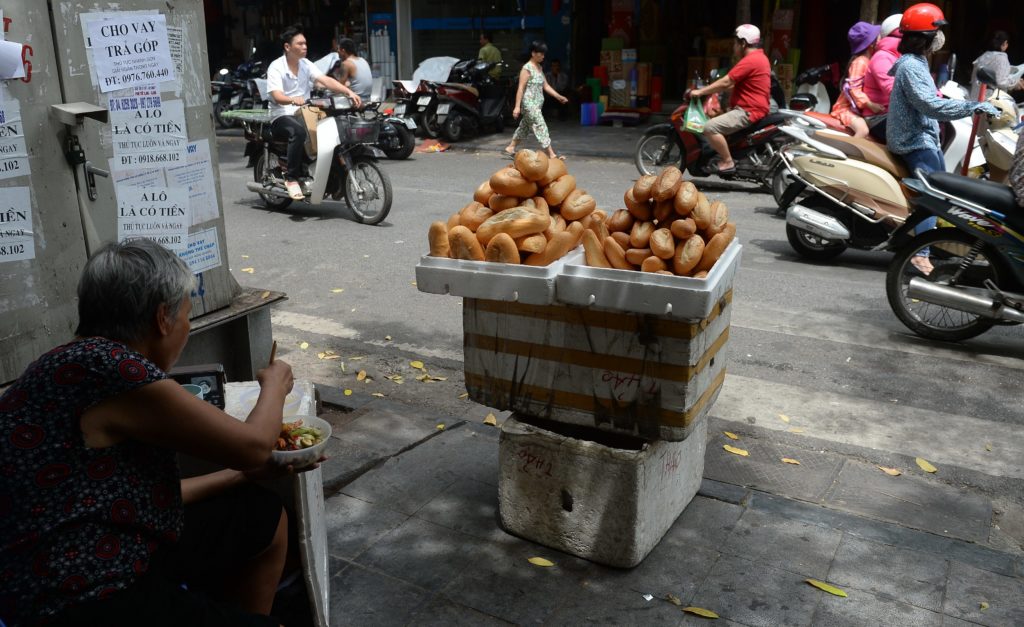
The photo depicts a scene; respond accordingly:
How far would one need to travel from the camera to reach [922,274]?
5.52 metres

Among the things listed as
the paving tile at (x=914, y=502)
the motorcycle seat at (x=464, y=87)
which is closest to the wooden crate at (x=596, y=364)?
the paving tile at (x=914, y=502)

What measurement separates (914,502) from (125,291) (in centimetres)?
306

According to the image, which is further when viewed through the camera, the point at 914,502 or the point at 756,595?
the point at 914,502

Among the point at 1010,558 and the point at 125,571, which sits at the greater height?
the point at 125,571

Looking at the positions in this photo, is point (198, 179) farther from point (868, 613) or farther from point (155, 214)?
point (868, 613)

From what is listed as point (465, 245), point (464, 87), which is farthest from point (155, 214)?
point (464, 87)

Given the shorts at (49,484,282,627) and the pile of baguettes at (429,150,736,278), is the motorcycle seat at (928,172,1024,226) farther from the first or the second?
the shorts at (49,484,282,627)

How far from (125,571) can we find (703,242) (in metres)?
1.92

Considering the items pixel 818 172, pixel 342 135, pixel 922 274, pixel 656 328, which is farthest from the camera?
pixel 342 135

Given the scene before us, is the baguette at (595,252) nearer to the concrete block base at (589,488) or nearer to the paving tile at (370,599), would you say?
the concrete block base at (589,488)

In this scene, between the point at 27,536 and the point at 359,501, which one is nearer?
the point at 27,536

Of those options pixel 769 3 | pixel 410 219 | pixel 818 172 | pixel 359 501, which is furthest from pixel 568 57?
pixel 359 501

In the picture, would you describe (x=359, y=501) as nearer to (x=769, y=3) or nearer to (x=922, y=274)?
(x=922, y=274)

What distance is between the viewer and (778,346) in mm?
5426
